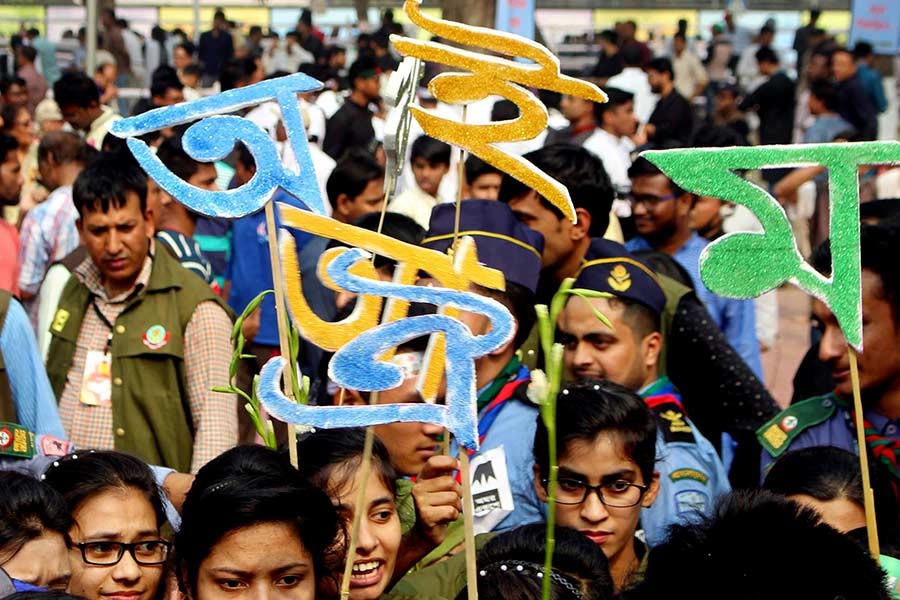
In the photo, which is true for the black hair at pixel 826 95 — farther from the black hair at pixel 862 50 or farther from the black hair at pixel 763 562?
the black hair at pixel 763 562

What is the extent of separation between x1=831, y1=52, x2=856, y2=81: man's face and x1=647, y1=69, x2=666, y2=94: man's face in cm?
159

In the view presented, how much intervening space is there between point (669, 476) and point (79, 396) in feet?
5.88

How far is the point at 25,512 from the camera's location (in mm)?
2703

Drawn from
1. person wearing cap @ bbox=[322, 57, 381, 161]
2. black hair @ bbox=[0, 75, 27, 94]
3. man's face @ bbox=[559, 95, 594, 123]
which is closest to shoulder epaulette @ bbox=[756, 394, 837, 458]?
man's face @ bbox=[559, 95, 594, 123]

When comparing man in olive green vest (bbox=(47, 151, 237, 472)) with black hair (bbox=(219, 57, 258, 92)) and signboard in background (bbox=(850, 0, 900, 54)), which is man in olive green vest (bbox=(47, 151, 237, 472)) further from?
signboard in background (bbox=(850, 0, 900, 54))

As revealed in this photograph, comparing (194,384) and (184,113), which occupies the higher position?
(184,113)

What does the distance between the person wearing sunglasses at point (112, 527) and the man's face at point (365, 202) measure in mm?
2992

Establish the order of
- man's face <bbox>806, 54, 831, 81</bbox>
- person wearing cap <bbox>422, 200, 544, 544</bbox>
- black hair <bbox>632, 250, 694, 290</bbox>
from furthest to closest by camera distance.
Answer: man's face <bbox>806, 54, 831, 81</bbox> < black hair <bbox>632, 250, 694, 290</bbox> < person wearing cap <bbox>422, 200, 544, 544</bbox>

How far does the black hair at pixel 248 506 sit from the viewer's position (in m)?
2.54

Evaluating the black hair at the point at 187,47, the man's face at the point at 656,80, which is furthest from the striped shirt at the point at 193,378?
the black hair at the point at 187,47

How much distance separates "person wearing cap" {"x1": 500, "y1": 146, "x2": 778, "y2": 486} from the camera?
13.7 ft

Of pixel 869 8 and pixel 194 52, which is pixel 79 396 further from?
pixel 194 52

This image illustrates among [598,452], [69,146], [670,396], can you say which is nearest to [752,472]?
[670,396]

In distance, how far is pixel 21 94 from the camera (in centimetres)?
1137
